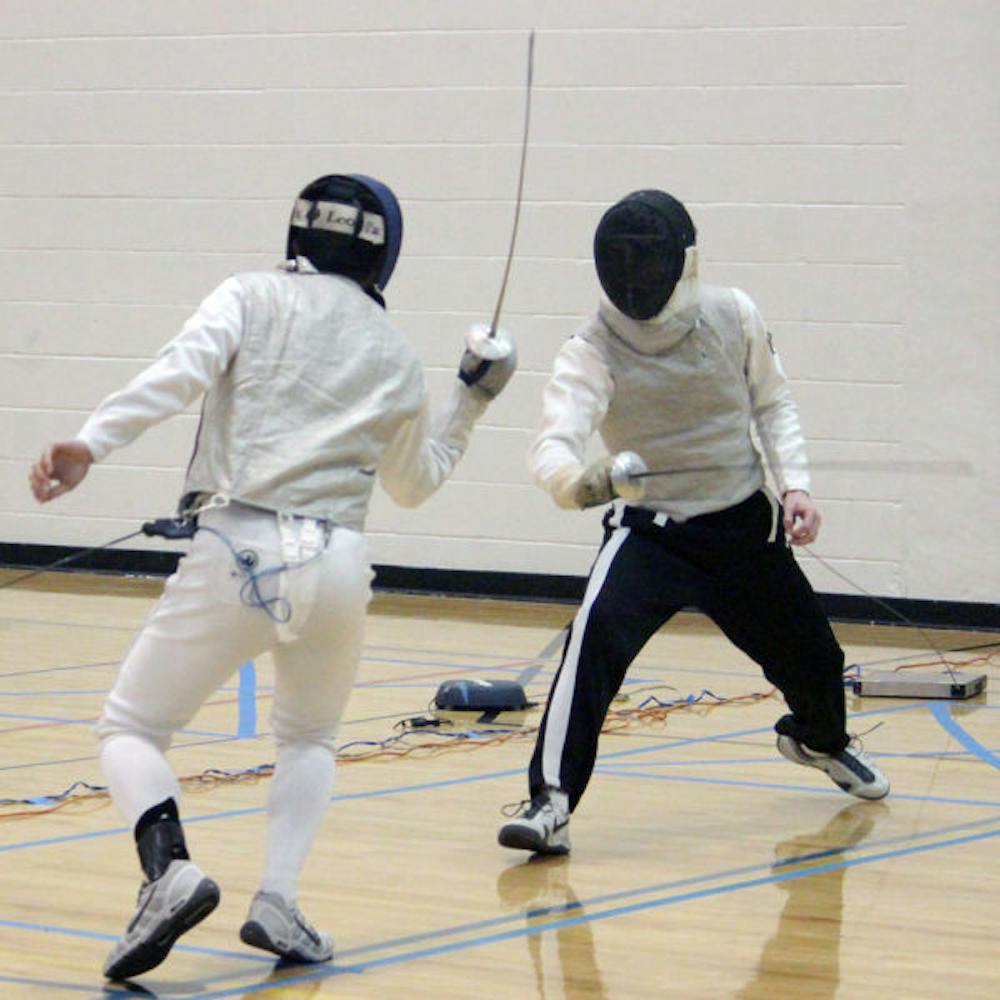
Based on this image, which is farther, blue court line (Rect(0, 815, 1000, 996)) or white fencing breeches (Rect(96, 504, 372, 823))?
blue court line (Rect(0, 815, 1000, 996))

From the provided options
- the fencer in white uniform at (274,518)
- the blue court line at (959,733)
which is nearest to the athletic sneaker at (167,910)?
the fencer in white uniform at (274,518)

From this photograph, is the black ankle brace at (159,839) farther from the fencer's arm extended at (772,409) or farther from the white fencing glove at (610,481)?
the fencer's arm extended at (772,409)

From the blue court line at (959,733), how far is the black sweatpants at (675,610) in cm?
86

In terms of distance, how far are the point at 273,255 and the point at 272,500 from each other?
5.20 metres

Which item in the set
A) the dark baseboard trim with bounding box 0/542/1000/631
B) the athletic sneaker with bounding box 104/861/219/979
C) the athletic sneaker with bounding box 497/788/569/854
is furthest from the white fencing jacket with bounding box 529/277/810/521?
the dark baseboard trim with bounding box 0/542/1000/631

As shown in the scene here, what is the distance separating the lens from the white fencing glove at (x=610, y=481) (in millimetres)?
3035

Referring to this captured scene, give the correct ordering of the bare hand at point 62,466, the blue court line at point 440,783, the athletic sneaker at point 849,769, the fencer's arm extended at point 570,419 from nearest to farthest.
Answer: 1. the bare hand at point 62,466
2. the fencer's arm extended at point 570,419
3. the blue court line at point 440,783
4. the athletic sneaker at point 849,769

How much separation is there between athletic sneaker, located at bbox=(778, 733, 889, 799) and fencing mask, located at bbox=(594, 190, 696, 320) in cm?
104

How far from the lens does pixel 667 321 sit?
3.48m

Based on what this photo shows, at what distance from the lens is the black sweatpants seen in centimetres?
339

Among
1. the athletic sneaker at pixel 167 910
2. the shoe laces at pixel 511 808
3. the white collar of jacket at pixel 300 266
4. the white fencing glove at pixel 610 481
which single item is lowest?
the shoe laces at pixel 511 808

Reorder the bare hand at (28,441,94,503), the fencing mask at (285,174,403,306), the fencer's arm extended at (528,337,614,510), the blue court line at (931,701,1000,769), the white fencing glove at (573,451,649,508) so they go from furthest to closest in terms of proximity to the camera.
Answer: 1. the blue court line at (931,701,1000,769)
2. the fencer's arm extended at (528,337,614,510)
3. the white fencing glove at (573,451,649,508)
4. the fencing mask at (285,174,403,306)
5. the bare hand at (28,441,94,503)

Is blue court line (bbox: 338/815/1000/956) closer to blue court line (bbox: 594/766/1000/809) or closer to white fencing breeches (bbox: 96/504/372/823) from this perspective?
blue court line (bbox: 594/766/1000/809)

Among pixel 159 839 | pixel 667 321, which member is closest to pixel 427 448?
pixel 159 839
